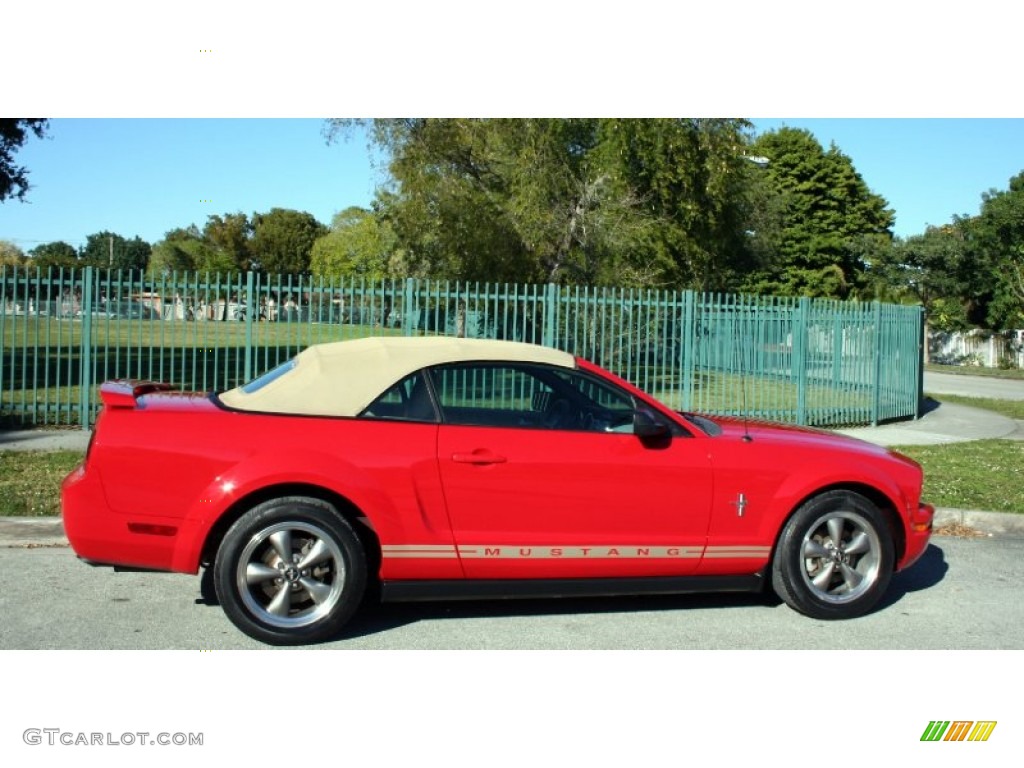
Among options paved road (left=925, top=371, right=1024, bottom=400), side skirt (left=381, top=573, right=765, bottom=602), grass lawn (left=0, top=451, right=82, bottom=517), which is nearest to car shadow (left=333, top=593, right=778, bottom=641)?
side skirt (left=381, top=573, right=765, bottom=602)

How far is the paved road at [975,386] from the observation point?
82.6ft

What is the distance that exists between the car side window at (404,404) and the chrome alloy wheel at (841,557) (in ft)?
7.25

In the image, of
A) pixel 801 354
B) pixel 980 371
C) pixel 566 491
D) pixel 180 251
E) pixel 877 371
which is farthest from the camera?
pixel 180 251

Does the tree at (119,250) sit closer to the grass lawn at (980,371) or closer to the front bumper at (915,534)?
the grass lawn at (980,371)

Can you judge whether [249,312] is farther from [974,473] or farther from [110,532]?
[974,473]

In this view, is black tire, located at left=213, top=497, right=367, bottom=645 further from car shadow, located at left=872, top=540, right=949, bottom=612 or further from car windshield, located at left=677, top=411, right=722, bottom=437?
car shadow, located at left=872, top=540, right=949, bottom=612

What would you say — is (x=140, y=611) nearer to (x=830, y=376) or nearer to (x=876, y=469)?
(x=876, y=469)

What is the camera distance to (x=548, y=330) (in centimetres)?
1370

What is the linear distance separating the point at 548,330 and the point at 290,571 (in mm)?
9008

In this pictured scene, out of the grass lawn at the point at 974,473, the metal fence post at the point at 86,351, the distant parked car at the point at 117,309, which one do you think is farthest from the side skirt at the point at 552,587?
the distant parked car at the point at 117,309

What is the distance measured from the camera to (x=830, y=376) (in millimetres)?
16078
